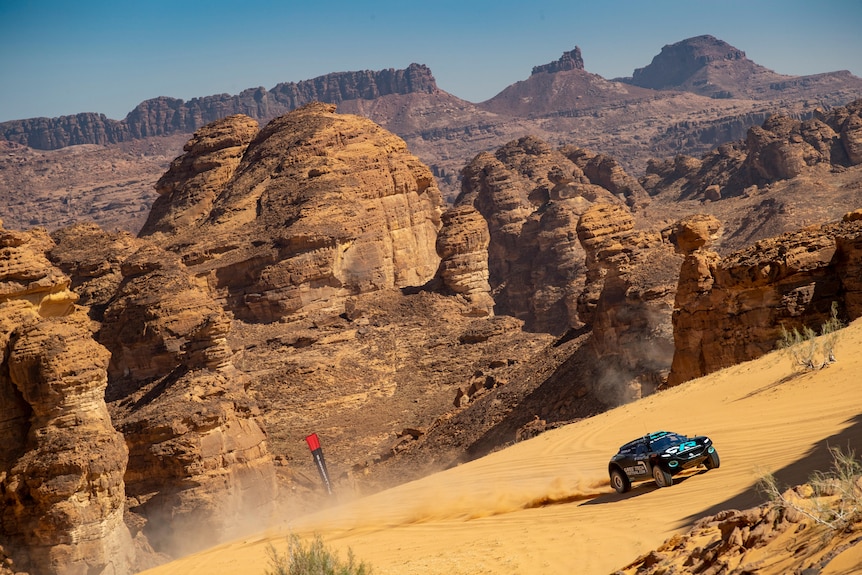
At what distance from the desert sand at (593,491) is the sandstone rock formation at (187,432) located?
4571 millimetres

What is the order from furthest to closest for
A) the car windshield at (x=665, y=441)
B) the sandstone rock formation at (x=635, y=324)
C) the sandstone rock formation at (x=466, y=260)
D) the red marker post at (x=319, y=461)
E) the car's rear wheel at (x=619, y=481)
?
the sandstone rock formation at (x=466, y=260) → the red marker post at (x=319, y=461) → the sandstone rock formation at (x=635, y=324) → the car's rear wheel at (x=619, y=481) → the car windshield at (x=665, y=441)

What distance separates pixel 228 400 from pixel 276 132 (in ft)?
117

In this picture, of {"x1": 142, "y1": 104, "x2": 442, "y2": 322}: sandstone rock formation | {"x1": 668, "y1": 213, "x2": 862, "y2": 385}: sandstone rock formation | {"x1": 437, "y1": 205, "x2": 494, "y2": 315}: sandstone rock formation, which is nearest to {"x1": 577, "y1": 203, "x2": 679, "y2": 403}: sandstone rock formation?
{"x1": 668, "y1": 213, "x2": 862, "y2": 385}: sandstone rock formation

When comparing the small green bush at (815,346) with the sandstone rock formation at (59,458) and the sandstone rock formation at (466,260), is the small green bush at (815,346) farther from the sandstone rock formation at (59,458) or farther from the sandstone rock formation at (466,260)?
the sandstone rock formation at (466,260)

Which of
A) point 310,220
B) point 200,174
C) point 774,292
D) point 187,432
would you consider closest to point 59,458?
point 187,432

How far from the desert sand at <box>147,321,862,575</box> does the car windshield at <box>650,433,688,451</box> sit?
0.48 meters

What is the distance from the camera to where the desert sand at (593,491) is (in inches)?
543

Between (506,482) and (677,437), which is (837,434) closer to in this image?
(677,437)

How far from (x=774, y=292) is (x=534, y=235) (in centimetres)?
4658

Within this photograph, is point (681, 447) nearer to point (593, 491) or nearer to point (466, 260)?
point (593, 491)

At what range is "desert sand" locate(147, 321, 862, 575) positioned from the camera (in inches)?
543

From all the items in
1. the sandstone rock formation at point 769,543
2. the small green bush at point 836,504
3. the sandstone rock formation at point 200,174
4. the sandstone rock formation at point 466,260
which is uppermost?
the sandstone rock formation at point 200,174

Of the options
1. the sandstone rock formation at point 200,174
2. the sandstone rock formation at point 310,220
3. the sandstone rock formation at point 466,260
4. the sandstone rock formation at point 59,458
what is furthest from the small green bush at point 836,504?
the sandstone rock formation at point 200,174

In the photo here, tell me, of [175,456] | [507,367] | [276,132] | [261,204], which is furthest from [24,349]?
[276,132]
